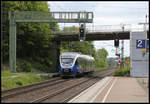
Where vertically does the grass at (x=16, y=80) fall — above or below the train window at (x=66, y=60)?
below

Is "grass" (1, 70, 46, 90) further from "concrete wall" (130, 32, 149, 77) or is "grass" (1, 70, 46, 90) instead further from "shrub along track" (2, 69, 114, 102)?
"concrete wall" (130, 32, 149, 77)

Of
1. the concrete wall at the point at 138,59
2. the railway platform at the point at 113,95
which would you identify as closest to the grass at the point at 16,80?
the railway platform at the point at 113,95

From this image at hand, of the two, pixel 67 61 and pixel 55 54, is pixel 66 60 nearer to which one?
pixel 67 61

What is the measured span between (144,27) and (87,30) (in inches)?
329

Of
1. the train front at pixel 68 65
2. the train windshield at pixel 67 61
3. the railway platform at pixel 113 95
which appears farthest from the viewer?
the train windshield at pixel 67 61

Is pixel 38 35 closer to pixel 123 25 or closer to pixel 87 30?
pixel 87 30

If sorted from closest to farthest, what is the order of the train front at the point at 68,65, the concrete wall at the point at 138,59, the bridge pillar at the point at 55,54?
the train front at the point at 68,65, the concrete wall at the point at 138,59, the bridge pillar at the point at 55,54

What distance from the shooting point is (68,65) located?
3491 cm

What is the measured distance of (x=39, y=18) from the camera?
33062 millimetres

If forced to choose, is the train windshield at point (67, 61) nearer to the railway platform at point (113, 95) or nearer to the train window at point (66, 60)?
the train window at point (66, 60)

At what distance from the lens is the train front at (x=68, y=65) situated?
34.8m


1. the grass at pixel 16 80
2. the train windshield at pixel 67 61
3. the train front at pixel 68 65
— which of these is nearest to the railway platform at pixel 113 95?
the grass at pixel 16 80

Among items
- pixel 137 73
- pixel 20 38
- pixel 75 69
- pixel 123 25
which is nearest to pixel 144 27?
pixel 123 25

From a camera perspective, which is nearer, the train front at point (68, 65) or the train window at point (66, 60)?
the train front at point (68, 65)
